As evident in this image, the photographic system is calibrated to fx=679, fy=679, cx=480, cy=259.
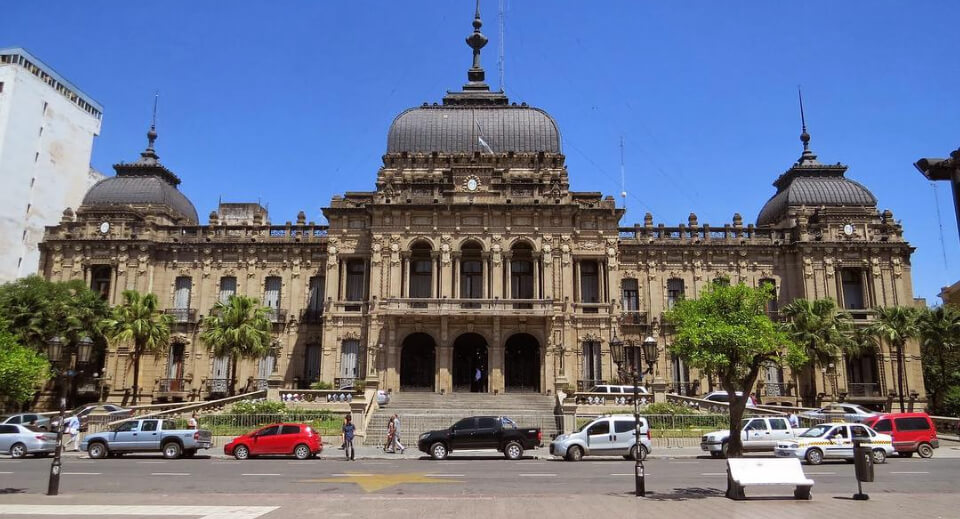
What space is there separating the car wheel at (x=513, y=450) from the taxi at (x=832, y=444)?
394 inches

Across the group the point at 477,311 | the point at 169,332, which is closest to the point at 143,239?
the point at 169,332

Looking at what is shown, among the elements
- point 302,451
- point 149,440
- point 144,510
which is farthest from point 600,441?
point 149,440

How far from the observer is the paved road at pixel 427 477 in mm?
17922

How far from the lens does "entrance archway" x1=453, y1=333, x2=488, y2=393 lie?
4403 centimetres

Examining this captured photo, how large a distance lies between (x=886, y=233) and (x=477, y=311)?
2952 centimetres

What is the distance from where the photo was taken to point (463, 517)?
13508 mm

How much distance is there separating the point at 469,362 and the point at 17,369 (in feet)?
83.8

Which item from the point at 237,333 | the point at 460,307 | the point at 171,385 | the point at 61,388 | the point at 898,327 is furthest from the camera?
the point at 171,385

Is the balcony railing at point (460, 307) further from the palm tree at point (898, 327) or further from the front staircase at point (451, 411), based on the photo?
the palm tree at point (898, 327)

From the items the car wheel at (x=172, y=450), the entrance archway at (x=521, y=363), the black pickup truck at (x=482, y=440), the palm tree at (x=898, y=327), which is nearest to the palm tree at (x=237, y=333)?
the car wheel at (x=172, y=450)

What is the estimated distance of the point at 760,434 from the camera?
29.3 metres

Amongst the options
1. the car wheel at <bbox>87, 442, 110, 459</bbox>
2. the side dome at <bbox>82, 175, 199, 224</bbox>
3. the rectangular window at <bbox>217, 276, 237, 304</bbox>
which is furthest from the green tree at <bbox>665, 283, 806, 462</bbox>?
the side dome at <bbox>82, 175, 199, 224</bbox>

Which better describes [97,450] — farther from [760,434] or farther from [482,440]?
[760,434]

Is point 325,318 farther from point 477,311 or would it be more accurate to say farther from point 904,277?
point 904,277
